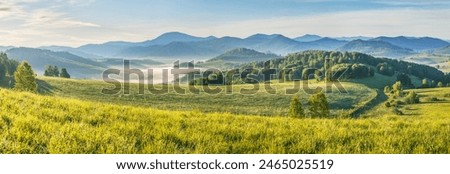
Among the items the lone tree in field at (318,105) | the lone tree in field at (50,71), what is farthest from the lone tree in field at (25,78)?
the lone tree in field at (50,71)

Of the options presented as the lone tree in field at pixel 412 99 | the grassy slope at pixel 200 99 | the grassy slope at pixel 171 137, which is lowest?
the lone tree in field at pixel 412 99

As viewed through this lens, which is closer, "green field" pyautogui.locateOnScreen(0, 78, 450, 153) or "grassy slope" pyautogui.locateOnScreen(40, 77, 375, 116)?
"green field" pyautogui.locateOnScreen(0, 78, 450, 153)

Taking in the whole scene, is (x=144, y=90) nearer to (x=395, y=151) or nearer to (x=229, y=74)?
(x=229, y=74)

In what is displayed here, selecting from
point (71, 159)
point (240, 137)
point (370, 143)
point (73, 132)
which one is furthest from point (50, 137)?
point (370, 143)

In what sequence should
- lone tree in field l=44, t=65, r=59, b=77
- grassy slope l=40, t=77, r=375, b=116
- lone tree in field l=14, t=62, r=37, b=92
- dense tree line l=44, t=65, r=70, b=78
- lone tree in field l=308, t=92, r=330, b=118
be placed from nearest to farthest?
lone tree in field l=14, t=62, r=37, b=92 → lone tree in field l=308, t=92, r=330, b=118 → grassy slope l=40, t=77, r=375, b=116 → dense tree line l=44, t=65, r=70, b=78 → lone tree in field l=44, t=65, r=59, b=77

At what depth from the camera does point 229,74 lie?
188000mm

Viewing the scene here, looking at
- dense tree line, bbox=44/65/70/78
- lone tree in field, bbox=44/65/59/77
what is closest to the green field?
dense tree line, bbox=44/65/70/78

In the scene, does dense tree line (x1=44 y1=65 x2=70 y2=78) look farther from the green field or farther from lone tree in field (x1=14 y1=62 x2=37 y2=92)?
the green field

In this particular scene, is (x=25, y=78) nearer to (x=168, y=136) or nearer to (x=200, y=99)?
(x=200, y=99)

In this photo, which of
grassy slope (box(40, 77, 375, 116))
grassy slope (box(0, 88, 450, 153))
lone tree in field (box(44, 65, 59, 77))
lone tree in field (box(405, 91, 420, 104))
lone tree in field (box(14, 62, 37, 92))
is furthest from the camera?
lone tree in field (box(44, 65, 59, 77))

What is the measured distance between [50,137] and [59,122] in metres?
1.24

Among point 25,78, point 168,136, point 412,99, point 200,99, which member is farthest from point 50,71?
point 168,136

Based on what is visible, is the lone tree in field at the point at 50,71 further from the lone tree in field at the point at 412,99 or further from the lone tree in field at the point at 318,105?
the lone tree in field at the point at 412,99

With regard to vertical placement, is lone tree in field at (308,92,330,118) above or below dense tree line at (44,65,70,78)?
below
